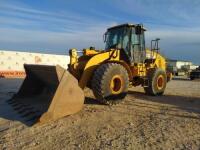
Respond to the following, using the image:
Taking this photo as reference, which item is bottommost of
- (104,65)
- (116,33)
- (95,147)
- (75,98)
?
(95,147)

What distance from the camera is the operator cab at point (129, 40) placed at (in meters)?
11.3

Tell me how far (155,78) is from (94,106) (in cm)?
366

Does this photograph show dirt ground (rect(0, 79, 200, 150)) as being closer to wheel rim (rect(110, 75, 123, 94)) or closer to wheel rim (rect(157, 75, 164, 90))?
wheel rim (rect(110, 75, 123, 94))

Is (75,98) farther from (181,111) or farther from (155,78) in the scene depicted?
(155,78)

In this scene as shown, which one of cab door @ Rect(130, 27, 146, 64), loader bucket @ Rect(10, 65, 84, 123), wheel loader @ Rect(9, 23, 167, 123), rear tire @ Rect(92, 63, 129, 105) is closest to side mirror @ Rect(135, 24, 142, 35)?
wheel loader @ Rect(9, 23, 167, 123)

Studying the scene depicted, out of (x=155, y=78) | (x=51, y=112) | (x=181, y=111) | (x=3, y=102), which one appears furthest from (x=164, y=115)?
(x=3, y=102)

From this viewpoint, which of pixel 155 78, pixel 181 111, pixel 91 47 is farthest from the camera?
pixel 155 78

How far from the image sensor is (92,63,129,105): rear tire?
906 centimetres

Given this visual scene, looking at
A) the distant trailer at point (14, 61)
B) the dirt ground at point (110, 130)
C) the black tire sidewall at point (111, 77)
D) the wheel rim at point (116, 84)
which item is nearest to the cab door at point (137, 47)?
the black tire sidewall at point (111, 77)

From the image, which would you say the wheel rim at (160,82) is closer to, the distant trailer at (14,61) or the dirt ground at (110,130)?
the dirt ground at (110,130)

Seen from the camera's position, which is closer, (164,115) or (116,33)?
(164,115)

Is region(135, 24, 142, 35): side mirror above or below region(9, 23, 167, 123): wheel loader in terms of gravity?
above

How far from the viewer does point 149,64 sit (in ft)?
41.1

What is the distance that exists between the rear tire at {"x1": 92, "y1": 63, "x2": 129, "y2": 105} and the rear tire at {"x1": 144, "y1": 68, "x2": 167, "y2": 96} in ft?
8.01
